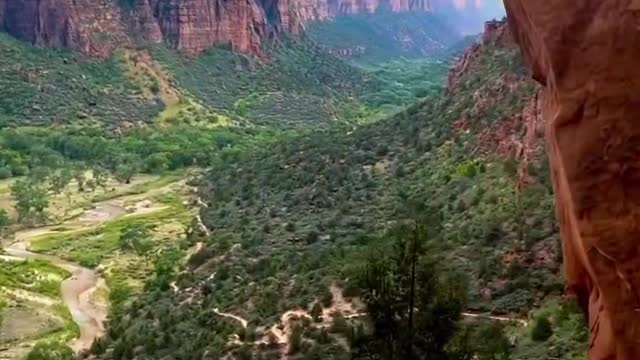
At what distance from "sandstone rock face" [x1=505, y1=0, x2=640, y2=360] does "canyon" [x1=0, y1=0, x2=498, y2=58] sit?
129652 millimetres

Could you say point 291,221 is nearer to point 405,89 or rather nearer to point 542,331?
point 542,331

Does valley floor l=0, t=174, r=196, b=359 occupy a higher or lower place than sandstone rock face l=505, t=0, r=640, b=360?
lower

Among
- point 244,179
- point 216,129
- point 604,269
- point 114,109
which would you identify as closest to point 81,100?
point 114,109

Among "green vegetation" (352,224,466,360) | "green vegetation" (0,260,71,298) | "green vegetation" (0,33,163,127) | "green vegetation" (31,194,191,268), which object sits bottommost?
"green vegetation" (0,260,71,298)

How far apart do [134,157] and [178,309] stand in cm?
6678

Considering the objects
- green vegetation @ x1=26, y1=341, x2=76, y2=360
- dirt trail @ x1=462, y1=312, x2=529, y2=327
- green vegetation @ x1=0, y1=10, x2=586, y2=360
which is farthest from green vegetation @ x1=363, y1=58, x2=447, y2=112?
dirt trail @ x1=462, y1=312, x2=529, y2=327

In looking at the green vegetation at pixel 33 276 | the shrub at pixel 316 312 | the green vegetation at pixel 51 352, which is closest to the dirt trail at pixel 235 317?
the shrub at pixel 316 312

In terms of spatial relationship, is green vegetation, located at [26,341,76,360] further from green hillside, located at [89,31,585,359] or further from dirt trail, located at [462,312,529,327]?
dirt trail, located at [462,312,529,327]

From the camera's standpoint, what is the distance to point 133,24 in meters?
144

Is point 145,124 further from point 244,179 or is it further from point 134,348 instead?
point 134,348

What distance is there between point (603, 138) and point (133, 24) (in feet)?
449

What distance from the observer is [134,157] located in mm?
108500

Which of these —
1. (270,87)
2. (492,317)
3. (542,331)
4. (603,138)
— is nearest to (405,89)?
(270,87)

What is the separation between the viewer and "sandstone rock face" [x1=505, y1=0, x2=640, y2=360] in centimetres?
1246
